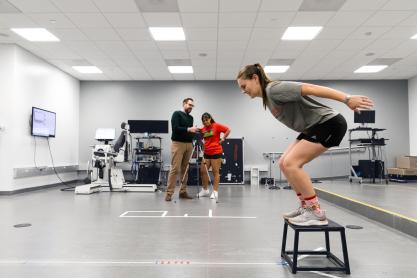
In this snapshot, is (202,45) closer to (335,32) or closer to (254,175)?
(335,32)

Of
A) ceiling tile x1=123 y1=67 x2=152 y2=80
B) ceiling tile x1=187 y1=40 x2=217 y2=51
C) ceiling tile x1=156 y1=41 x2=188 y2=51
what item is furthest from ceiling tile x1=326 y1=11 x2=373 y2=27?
ceiling tile x1=123 y1=67 x2=152 y2=80

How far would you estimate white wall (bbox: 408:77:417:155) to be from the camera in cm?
925

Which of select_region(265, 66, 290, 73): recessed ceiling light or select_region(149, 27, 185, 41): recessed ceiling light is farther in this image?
select_region(265, 66, 290, 73): recessed ceiling light

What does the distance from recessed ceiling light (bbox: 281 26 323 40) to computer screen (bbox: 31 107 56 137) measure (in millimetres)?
5557

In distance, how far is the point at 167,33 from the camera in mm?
6027

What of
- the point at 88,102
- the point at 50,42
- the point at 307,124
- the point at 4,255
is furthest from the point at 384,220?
the point at 88,102

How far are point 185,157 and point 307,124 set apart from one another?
3444mm

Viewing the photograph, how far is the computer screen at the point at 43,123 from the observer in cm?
686

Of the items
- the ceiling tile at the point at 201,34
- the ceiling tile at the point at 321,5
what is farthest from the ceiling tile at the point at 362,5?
the ceiling tile at the point at 201,34

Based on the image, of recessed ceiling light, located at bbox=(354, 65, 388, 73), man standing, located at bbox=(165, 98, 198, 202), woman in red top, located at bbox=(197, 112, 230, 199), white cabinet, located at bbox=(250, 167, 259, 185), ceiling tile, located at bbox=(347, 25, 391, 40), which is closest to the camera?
man standing, located at bbox=(165, 98, 198, 202)

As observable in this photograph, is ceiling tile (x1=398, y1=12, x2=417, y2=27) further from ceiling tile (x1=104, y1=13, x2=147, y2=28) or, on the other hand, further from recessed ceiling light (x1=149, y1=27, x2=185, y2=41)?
ceiling tile (x1=104, y1=13, x2=147, y2=28)

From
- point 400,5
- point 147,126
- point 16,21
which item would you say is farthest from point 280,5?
point 147,126

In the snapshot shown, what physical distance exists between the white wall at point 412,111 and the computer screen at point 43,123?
10091mm

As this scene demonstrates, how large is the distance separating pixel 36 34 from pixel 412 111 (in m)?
10.1
